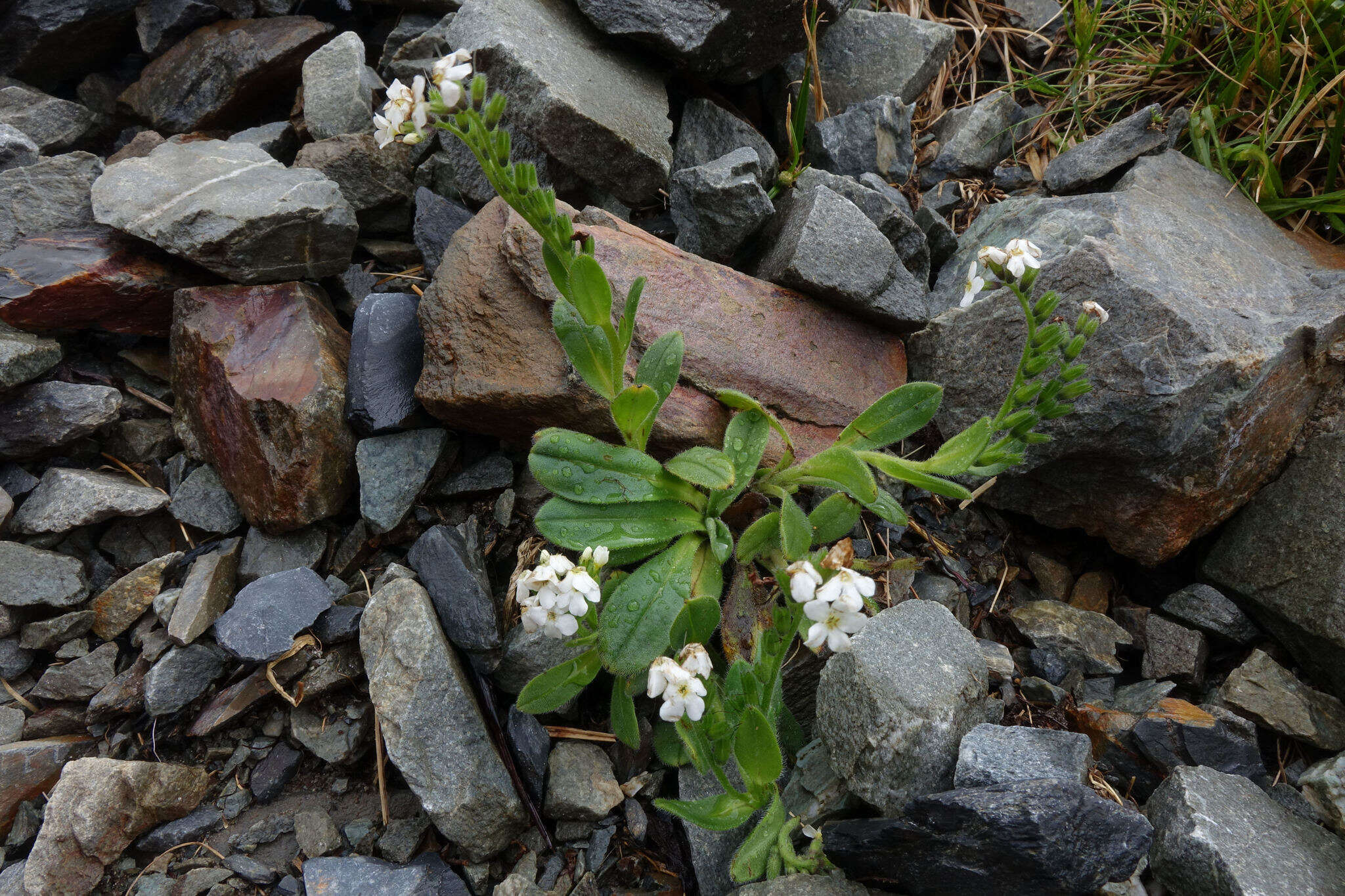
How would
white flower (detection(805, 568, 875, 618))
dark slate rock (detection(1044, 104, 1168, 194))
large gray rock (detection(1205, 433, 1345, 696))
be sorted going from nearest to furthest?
white flower (detection(805, 568, 875, 618)), large gray rock (detection(1205, 433, 1345, 696)), dark slate rock (detection(1044, 104, 1168, 194))

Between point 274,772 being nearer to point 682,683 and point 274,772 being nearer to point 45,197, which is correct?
point 682,683

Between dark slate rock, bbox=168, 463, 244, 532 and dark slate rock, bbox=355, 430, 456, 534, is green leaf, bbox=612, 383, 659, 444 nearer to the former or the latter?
dark slate rock, bbox=355, 430, 456, 534

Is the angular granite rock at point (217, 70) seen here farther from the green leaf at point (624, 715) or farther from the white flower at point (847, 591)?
the white flower at point (847, 591)

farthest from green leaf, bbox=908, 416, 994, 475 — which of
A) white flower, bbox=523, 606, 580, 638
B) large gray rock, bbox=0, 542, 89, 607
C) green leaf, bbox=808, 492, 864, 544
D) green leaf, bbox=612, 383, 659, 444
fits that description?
large gray rock, bbox=0, 542, 89, 607

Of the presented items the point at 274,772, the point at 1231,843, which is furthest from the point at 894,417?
the point at 274,772

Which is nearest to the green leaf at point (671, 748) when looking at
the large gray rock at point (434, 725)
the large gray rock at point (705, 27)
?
the large gray rock at point (434, 725)

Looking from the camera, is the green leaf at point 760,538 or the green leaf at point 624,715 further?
the green leaf at point 760,538
